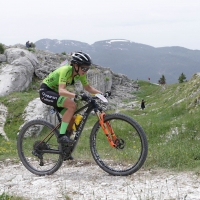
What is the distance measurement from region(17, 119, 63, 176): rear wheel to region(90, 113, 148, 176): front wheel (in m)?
1.02

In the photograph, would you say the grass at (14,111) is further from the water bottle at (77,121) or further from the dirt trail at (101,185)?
the water bottle at (77,121)

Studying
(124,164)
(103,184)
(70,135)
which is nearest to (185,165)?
(124,164)

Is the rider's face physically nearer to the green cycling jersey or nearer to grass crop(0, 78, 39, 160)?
the green cycling jersey

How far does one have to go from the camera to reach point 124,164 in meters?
7.60

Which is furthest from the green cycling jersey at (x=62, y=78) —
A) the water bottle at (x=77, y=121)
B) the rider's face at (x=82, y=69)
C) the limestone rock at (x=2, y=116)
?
the limestone rock at (x=2, y=116)

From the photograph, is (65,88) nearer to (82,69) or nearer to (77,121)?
(82,69)

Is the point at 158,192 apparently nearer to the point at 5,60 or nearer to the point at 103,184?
the point at 103,184

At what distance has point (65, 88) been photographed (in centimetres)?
723

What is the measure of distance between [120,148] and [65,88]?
194cm

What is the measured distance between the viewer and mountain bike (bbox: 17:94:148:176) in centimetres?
694

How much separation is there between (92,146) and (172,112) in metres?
18.5

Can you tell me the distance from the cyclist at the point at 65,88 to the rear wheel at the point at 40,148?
513 millimetres

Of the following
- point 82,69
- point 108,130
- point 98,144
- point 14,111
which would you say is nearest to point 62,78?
point 82,69

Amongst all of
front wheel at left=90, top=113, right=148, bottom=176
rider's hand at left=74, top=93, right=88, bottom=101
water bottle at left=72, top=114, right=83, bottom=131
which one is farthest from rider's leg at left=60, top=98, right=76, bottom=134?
front wheel at left=90, top=113, right=148, bottom=176
